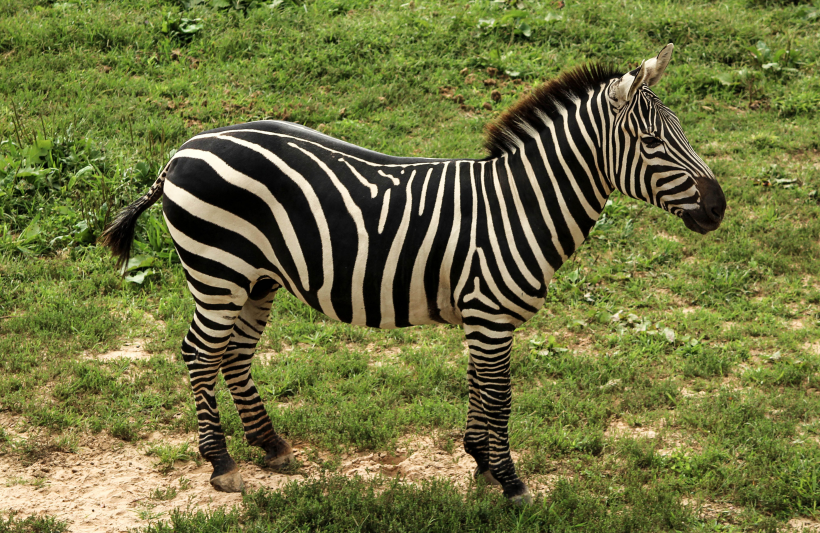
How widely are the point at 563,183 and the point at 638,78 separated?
2.49 ft

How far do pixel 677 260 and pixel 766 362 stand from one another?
1712mm

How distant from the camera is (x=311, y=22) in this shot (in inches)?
450

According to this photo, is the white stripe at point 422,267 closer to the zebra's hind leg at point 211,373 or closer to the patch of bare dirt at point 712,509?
the zebra's hind leg at point 211,373

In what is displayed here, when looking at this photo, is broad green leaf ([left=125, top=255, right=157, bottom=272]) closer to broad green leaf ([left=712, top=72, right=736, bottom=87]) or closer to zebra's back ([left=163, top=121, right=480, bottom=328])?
zebra's back ([left=163, top=121, right=480, bottom=328])

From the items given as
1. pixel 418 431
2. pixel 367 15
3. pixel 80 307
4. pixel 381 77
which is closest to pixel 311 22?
pixel 367 15

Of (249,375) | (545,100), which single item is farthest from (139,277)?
(545,100)

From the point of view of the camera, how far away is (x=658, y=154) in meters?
4.52

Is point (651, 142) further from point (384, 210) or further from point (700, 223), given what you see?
point (384, 210)

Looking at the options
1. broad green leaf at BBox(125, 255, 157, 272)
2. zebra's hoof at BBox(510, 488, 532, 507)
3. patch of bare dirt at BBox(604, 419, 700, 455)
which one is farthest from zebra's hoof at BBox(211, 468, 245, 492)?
broad green leaf at BBox(125, 255, 157, 272)

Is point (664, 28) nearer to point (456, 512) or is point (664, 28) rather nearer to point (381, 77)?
point (381, 77)

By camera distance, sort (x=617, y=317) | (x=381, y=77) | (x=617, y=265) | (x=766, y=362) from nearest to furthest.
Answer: (x=766, y=362), (x=617, y=317), (x=617, y=265), (x=381, y=77)

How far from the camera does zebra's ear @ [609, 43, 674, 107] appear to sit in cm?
445

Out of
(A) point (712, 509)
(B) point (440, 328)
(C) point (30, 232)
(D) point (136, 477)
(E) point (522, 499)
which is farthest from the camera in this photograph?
(C) point (30, 232)

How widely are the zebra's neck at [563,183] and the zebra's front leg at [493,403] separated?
0.55 meters
